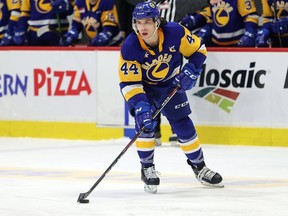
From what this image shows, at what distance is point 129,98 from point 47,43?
4.25 m

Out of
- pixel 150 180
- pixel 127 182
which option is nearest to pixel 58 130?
pixel 127 182

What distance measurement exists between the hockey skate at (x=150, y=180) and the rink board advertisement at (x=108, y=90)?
2464 millimetres

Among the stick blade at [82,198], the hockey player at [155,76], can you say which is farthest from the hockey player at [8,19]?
the stick blade at [82,198]

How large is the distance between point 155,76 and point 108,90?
9.83 ft

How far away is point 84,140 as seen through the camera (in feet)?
28.7

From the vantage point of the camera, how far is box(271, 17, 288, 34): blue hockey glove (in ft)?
27.1

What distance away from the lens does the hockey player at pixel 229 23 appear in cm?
842

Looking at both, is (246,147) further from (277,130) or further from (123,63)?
(123,63)

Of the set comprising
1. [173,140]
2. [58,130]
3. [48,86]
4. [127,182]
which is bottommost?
[58,130]

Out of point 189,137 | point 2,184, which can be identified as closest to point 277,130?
point 189,137

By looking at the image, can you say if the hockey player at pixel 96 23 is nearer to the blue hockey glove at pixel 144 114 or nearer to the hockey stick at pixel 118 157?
the hockey stick at pixel 118 157

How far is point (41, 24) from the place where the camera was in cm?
970

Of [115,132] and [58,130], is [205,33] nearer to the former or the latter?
[115,132]

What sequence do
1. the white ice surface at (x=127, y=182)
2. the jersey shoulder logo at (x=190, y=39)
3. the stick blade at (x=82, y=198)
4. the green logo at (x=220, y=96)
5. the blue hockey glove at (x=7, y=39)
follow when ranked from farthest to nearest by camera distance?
the blue hockey glove at (x=7, y=39), the green logo at (x=220, y=96), the jersey shoulder logo at (x=190, y=39), the stick blade at (x=82, y=198), the white ice surface at (x=127, y=182)
